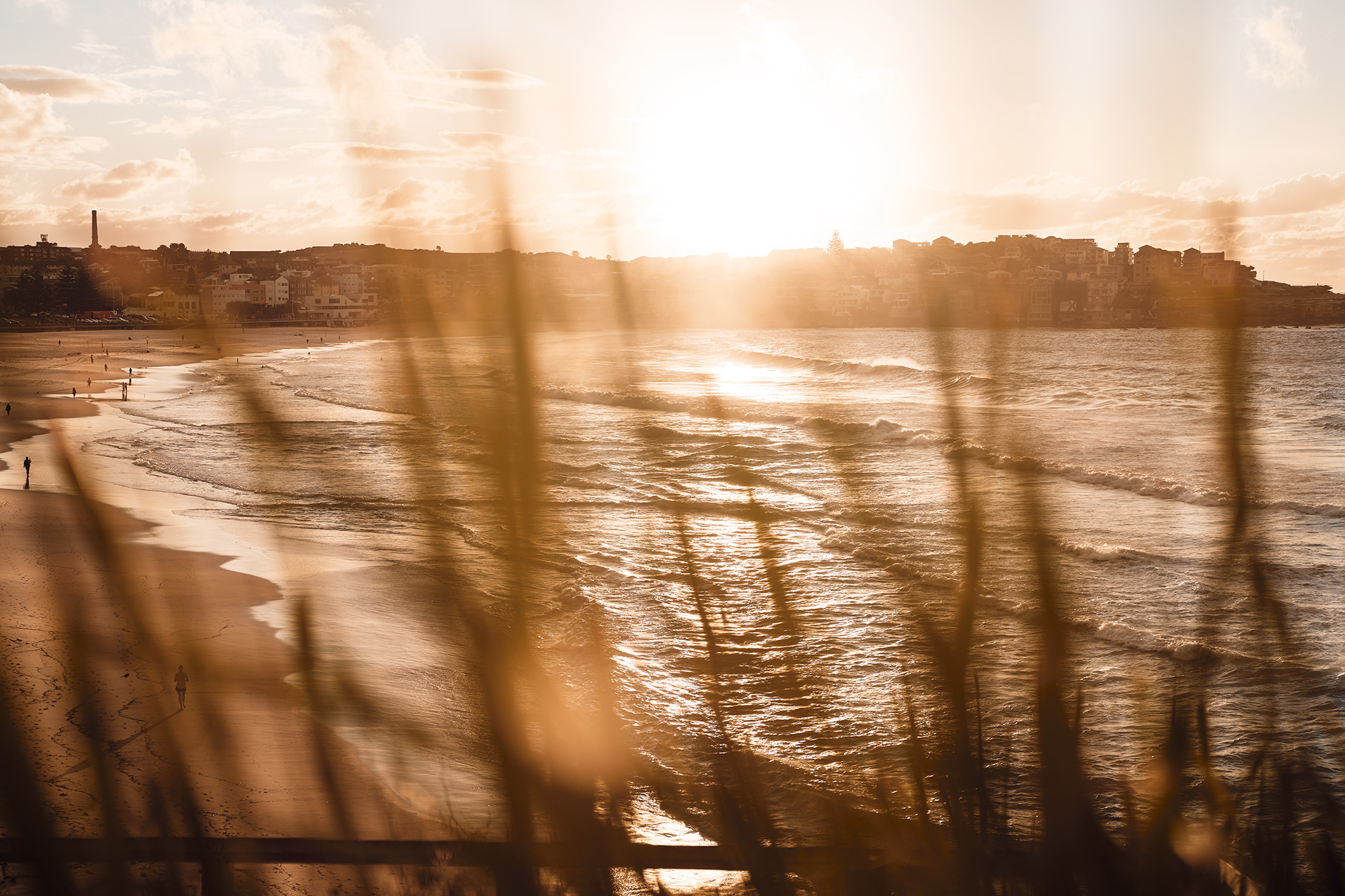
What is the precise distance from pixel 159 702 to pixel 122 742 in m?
0.81

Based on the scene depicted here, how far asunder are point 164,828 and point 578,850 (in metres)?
2.33

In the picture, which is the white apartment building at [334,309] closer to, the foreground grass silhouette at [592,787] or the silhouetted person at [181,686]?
the foreground grass silhouette at [592,787]

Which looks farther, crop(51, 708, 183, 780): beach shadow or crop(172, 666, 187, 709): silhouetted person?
crop(172, 666, 187, 709): silhouetted person

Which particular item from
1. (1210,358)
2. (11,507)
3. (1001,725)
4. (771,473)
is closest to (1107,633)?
(1001,725)

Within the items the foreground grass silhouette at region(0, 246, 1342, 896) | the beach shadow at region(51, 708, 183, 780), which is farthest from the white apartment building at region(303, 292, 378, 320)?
the beach shadow at region(51, 708, 183, 780)

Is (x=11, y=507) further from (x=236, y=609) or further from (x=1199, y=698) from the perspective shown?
(x=1199, y=698)

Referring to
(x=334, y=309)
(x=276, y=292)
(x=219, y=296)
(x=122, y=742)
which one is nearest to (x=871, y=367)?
(x=122, y=742)

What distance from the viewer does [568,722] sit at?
7.63 metres

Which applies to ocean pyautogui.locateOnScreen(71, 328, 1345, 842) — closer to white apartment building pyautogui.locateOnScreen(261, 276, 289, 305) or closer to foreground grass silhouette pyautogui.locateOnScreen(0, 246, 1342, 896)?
foreground grass silhouette pyautogui.locateOnScreen(0, 246, 1342, 896)

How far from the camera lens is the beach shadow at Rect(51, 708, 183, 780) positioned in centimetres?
620

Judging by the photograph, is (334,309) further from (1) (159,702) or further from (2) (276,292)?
(1) (159,702)

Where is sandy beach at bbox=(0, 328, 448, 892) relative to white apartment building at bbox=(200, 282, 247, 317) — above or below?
below

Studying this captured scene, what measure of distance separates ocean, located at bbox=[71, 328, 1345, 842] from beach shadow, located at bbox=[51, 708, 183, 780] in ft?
3.58

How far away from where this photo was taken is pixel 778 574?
12078mm
